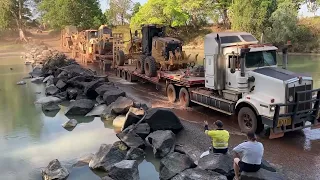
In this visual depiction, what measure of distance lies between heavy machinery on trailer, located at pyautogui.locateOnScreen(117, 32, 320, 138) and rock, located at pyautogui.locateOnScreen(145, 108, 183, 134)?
1.81 m

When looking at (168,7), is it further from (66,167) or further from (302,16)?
(66,167)

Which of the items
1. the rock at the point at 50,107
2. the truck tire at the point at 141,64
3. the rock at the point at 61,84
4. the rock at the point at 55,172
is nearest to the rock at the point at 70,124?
the rock at the point at 50,107

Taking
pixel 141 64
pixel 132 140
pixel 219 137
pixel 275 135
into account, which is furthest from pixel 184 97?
pixel 219 137

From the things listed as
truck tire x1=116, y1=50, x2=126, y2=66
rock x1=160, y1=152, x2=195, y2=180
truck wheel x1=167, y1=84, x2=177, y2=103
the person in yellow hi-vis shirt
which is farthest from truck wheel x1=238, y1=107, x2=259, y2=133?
truck tire x1=116, y1=50, x2=126, y2=66

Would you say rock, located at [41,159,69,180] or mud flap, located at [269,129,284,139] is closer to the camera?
rock, located at [41,159,69,180]

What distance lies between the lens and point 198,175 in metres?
7.55

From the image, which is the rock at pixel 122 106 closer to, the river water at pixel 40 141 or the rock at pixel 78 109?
the river water at pixel 40 141

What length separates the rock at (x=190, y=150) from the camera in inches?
376

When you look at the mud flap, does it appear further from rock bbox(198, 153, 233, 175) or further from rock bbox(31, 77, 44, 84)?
rock bbox(31, 77, 44, 84)

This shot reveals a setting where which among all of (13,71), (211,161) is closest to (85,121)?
(211,161)

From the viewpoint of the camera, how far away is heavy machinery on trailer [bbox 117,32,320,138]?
9.91 m

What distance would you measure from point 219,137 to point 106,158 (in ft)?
10.4

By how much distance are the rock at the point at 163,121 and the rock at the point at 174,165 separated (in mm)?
2705

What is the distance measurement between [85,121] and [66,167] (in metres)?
5.10
